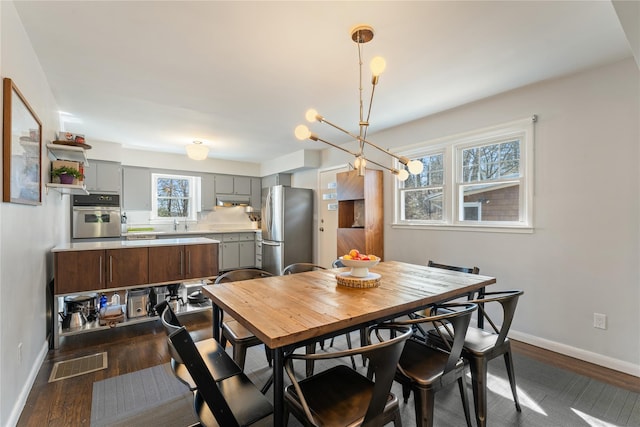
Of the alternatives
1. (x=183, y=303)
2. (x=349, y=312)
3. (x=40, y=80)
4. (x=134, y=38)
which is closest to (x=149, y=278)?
(x=183, y=303)

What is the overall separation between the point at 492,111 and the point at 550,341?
7.55ft

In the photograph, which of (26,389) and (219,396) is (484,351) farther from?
(26,389)

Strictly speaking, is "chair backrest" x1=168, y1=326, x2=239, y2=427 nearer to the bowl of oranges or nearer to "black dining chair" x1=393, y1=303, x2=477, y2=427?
"black dining chair" x1=393, y1=303, x2=477, y2=427

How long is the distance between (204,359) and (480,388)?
5.05ft

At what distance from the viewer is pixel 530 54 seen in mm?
2236

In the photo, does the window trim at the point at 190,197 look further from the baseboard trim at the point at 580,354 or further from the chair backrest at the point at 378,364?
the baseboard trim at the point at 580,354

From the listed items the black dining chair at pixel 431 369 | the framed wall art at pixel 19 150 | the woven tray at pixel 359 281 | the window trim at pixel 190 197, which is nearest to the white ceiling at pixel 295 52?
the framed wall art at pixel 19 150

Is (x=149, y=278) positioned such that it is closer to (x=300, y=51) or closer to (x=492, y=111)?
(x=300, y=51)

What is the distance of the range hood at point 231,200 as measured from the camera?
20.4 feet

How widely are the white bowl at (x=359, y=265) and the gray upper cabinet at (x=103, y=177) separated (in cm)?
469

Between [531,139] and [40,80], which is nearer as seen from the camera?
[40,80]

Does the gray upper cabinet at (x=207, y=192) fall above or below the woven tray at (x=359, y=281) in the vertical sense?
above

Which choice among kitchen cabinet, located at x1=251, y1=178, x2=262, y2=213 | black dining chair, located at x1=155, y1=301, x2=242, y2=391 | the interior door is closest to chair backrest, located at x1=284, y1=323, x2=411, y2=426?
A: black dining chair, located at x1=155, y1=301, x2=242, y2=391

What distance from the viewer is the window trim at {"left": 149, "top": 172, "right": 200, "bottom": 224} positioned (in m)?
5.69
